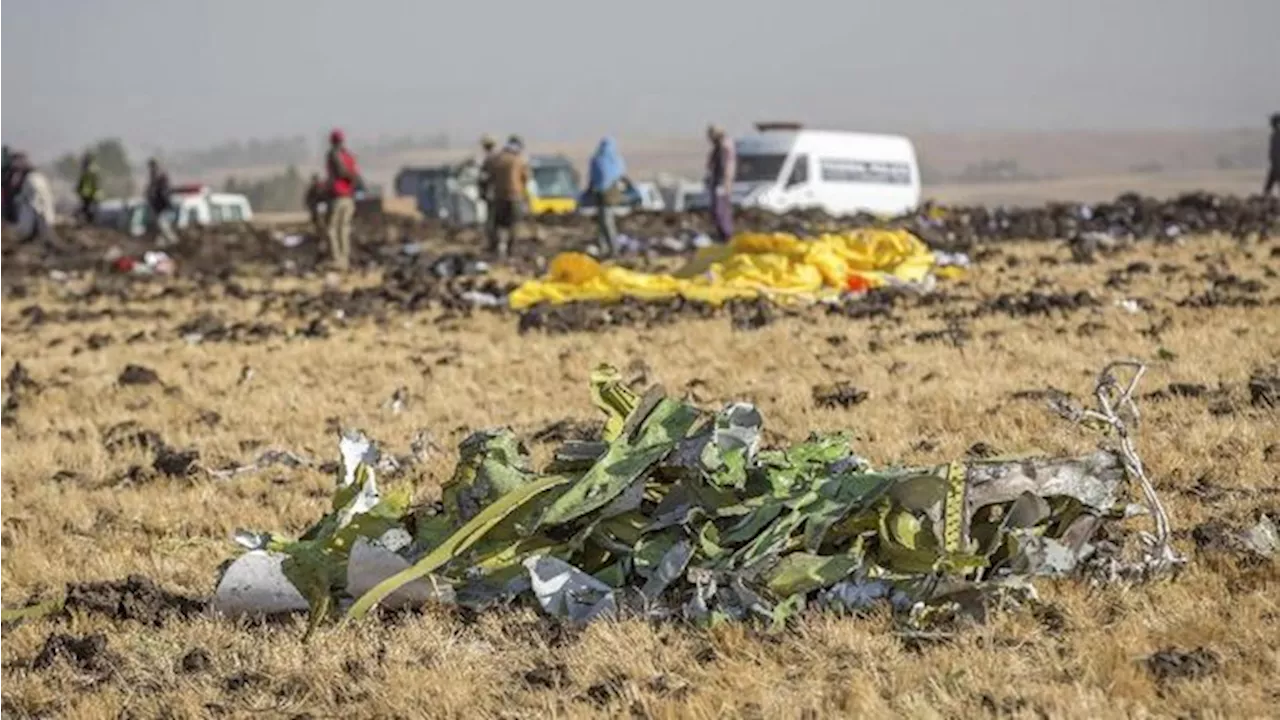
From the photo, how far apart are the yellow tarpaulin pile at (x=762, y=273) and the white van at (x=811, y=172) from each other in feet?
57.6

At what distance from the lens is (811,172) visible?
38.7 metres

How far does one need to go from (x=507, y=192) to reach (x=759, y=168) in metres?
14.7

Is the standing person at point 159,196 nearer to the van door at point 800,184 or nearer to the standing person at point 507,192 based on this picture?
the standing person at point 507,192

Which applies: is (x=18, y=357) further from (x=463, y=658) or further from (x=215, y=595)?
(x=463, y=658)

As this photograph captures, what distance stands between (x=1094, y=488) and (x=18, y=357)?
12041mm

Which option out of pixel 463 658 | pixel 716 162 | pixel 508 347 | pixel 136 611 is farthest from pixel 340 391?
pixel 716 162

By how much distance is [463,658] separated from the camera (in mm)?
5957

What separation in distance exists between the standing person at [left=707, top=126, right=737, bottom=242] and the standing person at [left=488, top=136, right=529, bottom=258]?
8.10ft

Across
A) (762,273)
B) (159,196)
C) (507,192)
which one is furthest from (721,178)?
(159,196)

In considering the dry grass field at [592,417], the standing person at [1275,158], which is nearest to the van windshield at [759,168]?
the standing person at [1275,158]

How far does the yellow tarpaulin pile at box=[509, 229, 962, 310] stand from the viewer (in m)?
16.7

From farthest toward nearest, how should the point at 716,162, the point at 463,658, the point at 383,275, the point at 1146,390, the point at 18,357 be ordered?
the point at 716,162, the point at 383,275, the point at 18,357, the point at 1146,390, the point at 463,658

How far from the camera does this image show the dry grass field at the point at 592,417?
5418mm

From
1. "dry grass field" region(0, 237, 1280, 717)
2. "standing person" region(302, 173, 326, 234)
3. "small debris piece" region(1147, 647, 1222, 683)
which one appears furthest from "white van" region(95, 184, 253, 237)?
"small debris piece" region(1147, 647, 1222, 683)
